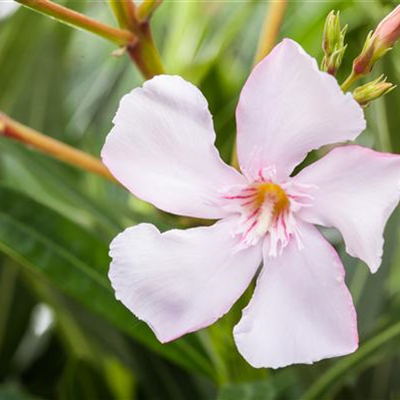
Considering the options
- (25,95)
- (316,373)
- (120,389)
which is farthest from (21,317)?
(316,373)

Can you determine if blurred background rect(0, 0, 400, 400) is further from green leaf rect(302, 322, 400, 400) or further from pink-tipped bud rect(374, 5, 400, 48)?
pink-tipped bud rect(374, 5, 400, 48)

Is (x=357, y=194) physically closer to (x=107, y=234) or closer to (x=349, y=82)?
(x=349, y=82)

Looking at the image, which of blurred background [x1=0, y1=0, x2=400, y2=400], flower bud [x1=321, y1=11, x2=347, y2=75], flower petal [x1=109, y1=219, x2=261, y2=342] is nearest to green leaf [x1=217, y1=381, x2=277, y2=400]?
blurred background [x1=0, y1=0, x2=400, y2=400]

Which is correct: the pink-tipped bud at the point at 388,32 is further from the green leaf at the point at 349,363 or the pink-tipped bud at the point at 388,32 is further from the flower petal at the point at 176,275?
the green leaf at the point at 349,363

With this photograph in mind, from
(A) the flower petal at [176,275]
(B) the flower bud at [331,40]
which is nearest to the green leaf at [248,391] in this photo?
(A) the flower petal at [176,275]

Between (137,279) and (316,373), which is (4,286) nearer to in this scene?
(316,373)

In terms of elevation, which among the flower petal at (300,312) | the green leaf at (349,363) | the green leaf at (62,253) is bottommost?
the green leaf at (349,363)

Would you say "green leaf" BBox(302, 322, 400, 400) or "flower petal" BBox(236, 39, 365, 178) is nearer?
"flower petal" BBox(236, 39, 365, 178)
